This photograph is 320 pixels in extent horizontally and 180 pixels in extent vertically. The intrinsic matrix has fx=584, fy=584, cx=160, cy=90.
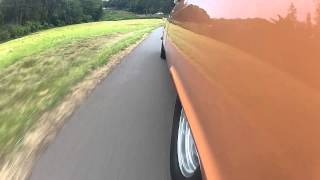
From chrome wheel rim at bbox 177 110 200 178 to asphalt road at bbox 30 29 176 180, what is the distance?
461 millimetres

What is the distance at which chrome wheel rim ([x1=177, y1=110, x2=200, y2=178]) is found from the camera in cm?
410

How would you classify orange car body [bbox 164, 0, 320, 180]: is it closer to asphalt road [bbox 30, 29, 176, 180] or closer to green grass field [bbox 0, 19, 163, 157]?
asphalt road [bbox 30, 29, 176, 180]

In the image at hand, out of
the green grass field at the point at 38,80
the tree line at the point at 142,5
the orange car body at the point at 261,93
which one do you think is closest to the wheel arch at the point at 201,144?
the orange car body at the point at 261,93

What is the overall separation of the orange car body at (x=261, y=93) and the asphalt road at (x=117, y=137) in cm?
174

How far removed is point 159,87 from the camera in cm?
880

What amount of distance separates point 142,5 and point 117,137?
631 inches

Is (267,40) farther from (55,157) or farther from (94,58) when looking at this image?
(94,58)

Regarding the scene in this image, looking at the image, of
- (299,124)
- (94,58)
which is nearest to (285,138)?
(299,124)

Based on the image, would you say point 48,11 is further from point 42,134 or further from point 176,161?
point 176,161

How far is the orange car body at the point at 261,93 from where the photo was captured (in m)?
2.12

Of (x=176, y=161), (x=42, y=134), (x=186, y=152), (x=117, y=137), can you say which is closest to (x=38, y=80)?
(x=42, y=134)

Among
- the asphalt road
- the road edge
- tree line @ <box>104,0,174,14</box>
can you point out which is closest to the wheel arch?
the asphalt road

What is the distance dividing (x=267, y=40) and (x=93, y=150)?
350 centimetres

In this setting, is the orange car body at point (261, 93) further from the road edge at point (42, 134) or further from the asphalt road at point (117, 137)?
the road edge at point (42, 134)
